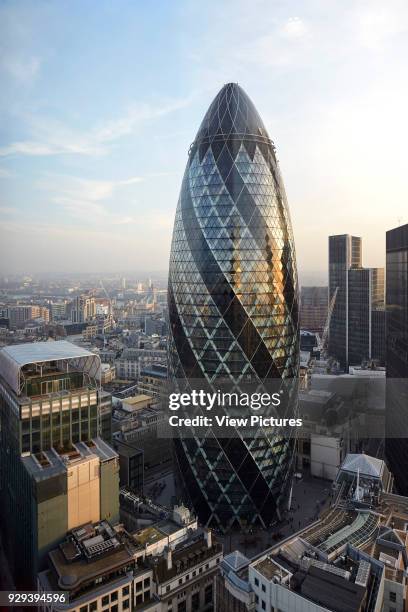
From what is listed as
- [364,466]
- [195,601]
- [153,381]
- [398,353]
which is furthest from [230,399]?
[153,381]

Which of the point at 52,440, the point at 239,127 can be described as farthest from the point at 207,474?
the point at 239,127

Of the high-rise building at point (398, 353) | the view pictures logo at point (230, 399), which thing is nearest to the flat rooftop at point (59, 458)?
the view pictures logo at point (230, 399)

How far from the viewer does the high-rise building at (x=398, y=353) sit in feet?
68.3

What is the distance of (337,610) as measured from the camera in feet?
30.8

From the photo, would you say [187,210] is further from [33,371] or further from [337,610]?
[337,610]

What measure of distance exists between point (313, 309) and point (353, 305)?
20638 millimetres

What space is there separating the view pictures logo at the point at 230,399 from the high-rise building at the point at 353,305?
105 ft

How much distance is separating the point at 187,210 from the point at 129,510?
444 inches

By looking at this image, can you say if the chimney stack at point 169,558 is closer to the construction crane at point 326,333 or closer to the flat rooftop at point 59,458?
the flat rooftop at point 59,458

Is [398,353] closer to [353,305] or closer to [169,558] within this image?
[169,558]

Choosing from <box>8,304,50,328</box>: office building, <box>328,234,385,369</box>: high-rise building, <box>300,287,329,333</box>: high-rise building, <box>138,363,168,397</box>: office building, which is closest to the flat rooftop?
<box>8,304,50,328</box>: office building

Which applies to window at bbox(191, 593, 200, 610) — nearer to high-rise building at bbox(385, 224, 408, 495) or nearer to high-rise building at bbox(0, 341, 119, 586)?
high-rise building at bbox(0, 341, 119, 586)

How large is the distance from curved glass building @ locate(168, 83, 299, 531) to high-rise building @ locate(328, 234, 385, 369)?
105 ft

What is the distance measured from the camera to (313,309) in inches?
2835
